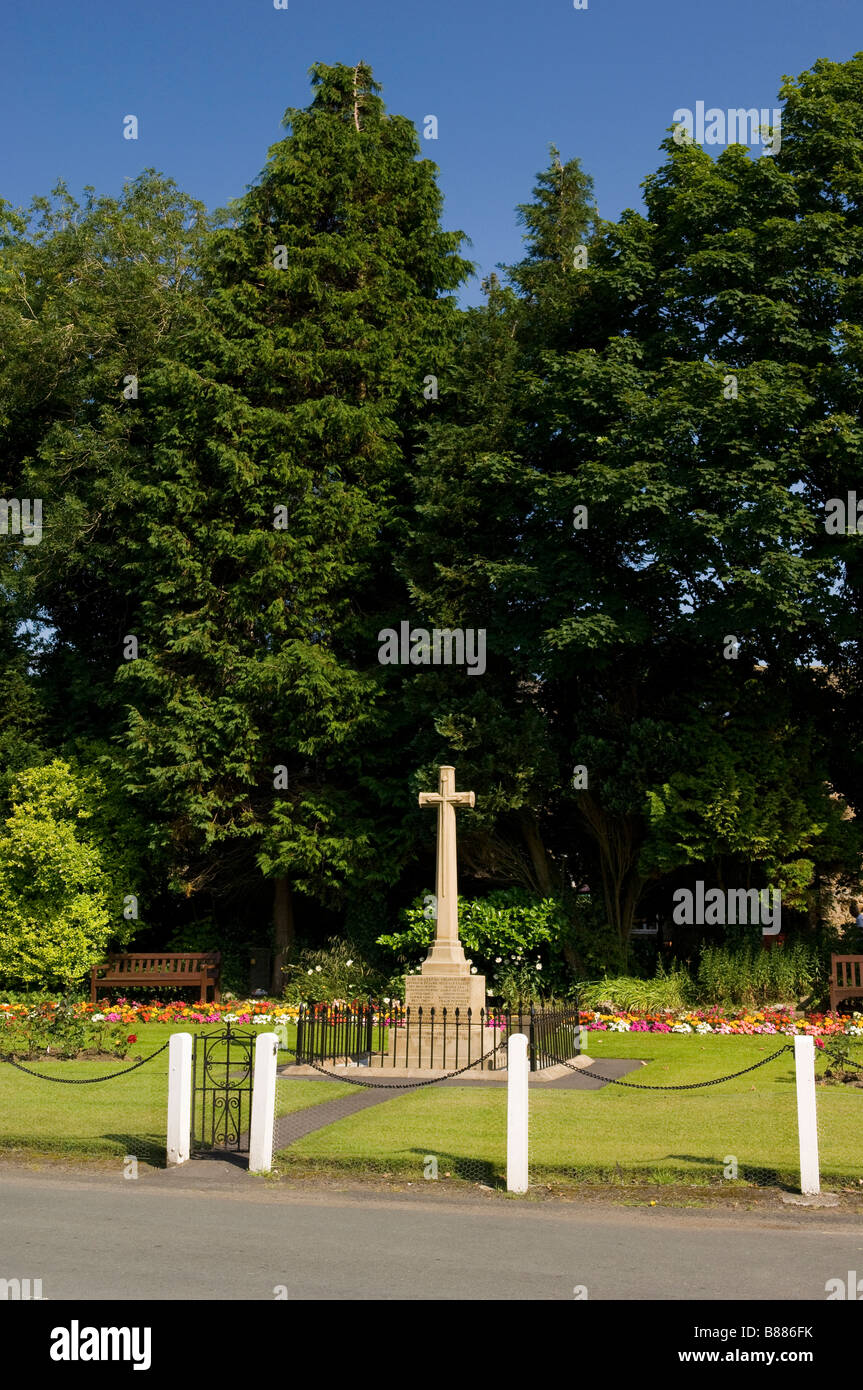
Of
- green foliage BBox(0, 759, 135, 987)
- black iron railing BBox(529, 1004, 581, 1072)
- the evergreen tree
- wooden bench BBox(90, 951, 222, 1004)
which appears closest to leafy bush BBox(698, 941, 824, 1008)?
black iron railing BBox(529, 1004, 581, 1072)

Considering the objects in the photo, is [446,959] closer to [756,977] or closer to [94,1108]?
[94,1108]

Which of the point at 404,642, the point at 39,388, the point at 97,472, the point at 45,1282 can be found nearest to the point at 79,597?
the point at 97,472

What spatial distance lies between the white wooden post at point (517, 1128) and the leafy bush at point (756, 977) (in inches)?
538

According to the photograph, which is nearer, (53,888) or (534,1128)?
(534,1128)

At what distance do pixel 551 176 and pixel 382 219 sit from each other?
6072mm

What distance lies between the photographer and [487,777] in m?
23.3

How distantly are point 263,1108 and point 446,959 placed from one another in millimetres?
8502

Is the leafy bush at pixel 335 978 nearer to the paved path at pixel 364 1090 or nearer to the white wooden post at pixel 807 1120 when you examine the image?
the paved path at pixel 364 1090

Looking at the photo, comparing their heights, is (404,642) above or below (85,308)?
below

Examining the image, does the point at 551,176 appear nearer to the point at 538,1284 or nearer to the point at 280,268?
the point at 280,268

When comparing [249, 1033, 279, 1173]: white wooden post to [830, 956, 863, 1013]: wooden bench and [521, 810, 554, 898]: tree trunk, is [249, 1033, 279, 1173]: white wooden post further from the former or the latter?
[521, 810, 554, 898]: tree trunk

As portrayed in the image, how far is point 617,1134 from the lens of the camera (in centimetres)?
Result: 1133

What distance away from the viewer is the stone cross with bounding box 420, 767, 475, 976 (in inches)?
719

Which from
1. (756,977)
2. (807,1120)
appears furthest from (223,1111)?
(756,977)
